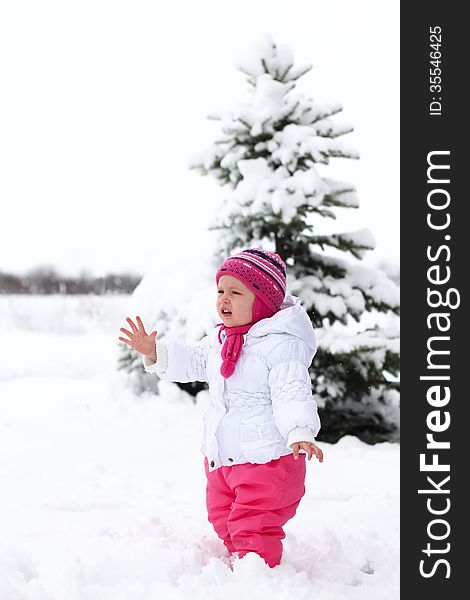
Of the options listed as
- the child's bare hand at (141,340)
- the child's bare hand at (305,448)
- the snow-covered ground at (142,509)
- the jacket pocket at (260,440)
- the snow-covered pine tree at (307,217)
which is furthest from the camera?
the snow-covered pine tree at (307,217)

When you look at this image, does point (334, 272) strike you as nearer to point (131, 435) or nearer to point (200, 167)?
point (200, 167)

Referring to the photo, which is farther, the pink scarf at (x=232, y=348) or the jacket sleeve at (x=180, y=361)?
the jacket sleeve at (x=180, y=361)

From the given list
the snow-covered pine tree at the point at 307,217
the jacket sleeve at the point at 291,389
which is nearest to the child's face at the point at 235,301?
the jacket sleeve at the point at 291,389

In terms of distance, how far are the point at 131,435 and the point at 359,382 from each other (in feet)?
5.96

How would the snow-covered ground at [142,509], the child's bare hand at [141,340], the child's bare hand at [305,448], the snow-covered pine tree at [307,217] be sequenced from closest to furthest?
the child's bare hand at [305,448] → the snow-covered ground at [142,509] → the child's bare hand at [141,340] → the snow-covered pine tree at [307,217]

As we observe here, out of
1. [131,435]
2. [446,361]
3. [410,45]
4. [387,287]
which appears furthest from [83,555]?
[387,287]

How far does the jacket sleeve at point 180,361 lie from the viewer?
118 inches

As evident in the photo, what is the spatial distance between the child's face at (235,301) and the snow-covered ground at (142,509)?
0.89 m

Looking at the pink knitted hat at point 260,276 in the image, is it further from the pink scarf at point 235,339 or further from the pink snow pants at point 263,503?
the pink snow pants at point 263,503

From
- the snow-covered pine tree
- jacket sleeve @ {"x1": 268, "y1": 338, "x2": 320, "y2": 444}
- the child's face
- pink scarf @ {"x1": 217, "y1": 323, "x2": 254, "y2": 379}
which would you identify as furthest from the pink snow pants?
the snow-covered pine tree

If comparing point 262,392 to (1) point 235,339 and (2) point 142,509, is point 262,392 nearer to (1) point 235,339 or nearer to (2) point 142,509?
(1) point 235,339

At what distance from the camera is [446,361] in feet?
8.34

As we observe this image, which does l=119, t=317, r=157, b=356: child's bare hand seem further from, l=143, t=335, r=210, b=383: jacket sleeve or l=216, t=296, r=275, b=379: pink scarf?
l=216, t=296, r=275, b=379: pink scarf

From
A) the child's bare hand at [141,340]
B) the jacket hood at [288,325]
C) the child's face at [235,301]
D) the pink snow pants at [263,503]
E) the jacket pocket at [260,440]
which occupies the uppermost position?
the child's face at [235,301]
